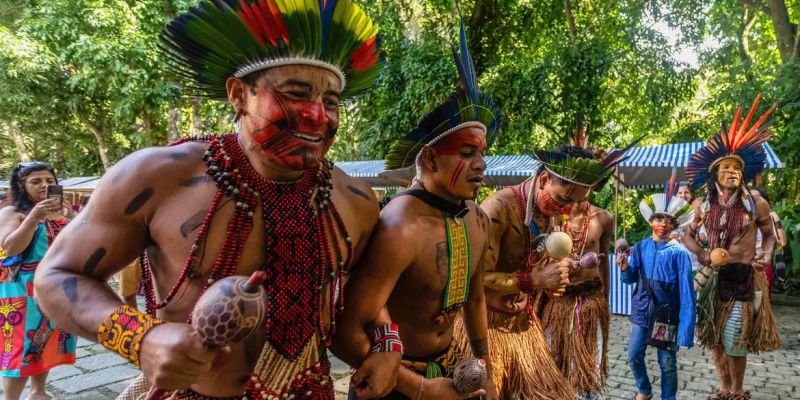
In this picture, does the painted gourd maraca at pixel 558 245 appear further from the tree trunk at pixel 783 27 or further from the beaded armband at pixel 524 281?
the tree trunk at pixel 783 27

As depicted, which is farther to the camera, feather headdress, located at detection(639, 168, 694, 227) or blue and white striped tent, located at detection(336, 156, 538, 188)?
blue and white striped tent, located at detection(336, 156, 538, 188)

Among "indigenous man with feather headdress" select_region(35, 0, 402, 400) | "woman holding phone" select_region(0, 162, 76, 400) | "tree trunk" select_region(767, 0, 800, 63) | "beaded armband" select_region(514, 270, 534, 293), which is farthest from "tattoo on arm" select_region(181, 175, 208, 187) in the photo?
"tree trunk" select_region(767, 0, 800, 63)

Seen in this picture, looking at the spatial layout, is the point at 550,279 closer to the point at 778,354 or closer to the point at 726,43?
the point at 778,354

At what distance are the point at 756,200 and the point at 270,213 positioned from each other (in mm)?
5663

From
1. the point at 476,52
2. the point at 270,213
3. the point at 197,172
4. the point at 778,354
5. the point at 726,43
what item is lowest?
the point at 778,354

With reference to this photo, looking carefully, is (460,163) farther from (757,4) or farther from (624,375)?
(757,4)

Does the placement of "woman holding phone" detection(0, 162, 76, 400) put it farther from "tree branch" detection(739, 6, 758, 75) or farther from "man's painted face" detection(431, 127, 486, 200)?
"tree branch" detection(739, 6, 758, 75)

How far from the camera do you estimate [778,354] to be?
22.8 feet

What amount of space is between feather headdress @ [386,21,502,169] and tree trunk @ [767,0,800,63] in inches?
533

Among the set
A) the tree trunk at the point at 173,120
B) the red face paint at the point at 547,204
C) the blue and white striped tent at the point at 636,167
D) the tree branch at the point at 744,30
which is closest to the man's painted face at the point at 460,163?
the red face paint at the point at 547,204

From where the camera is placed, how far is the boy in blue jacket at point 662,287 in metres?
4.72

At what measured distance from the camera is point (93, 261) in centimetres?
142

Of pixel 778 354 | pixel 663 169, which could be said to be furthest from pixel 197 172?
pixel 663 169

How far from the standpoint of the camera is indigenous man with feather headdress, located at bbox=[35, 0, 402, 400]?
4.74 feet
